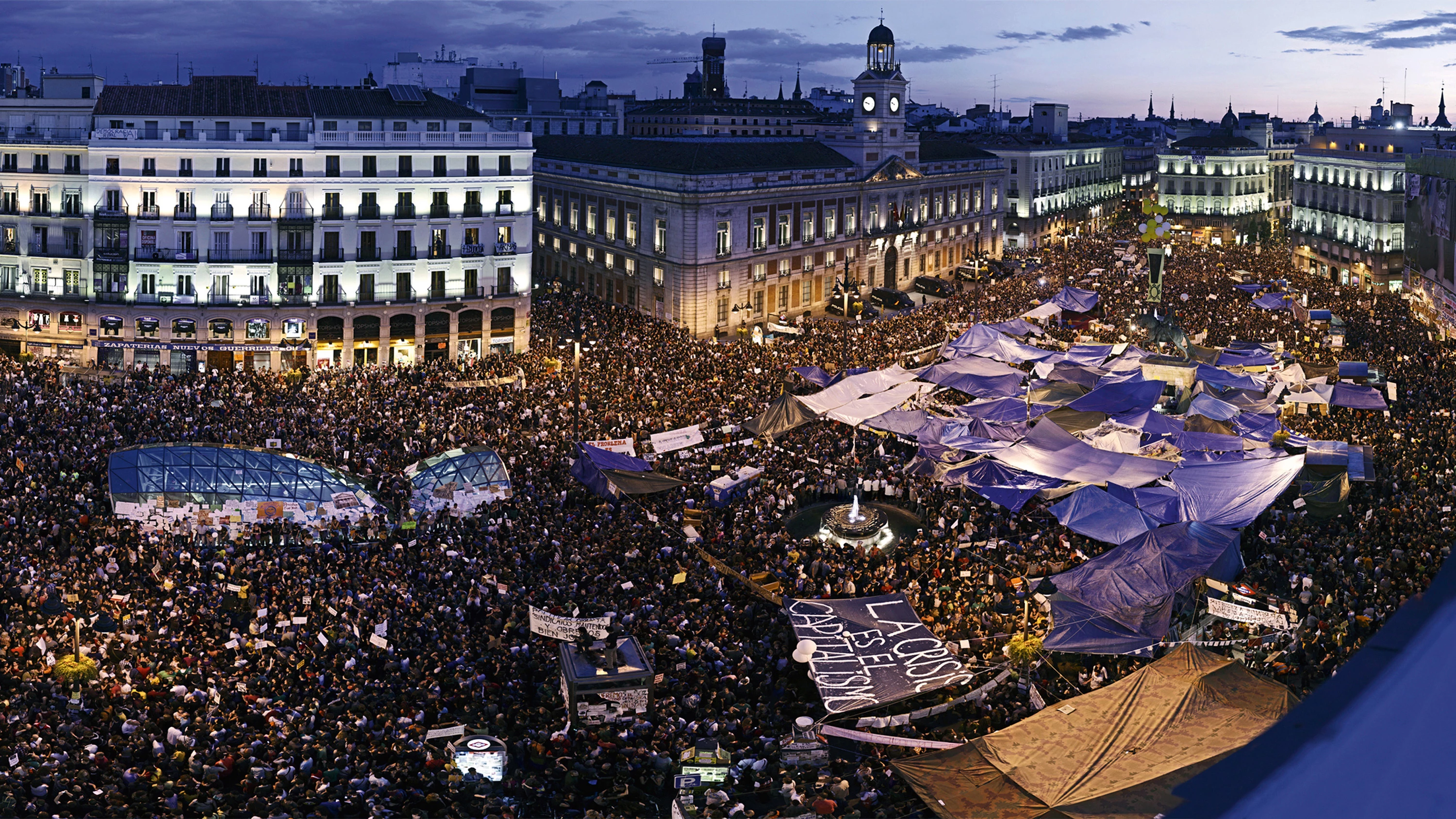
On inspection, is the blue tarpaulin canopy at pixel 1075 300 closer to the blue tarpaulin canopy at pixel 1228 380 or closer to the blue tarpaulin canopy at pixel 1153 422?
the blue tarpaulin canopy at pixel 1228 380

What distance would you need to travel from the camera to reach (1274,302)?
80000 millimetres

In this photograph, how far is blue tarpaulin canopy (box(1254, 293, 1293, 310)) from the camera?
78938mm

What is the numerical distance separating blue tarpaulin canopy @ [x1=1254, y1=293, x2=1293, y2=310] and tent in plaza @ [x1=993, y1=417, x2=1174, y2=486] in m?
44.2

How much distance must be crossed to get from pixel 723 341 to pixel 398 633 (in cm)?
5111

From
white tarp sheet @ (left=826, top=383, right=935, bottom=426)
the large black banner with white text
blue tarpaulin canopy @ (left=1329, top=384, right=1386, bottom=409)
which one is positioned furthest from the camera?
blue tarpaulin canopy @ (left=1329, top=384, right=1386, bottom=409)

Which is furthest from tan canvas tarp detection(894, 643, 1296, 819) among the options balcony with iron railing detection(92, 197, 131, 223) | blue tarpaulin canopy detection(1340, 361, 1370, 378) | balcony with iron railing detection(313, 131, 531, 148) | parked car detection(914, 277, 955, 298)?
parked car detection(914, 277, 955, 298)

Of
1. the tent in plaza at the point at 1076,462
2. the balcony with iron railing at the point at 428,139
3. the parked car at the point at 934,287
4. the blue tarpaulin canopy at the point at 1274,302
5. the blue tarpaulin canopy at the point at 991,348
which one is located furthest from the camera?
the parked car at the point at 934,287

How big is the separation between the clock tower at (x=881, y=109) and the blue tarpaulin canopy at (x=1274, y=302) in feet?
94.5

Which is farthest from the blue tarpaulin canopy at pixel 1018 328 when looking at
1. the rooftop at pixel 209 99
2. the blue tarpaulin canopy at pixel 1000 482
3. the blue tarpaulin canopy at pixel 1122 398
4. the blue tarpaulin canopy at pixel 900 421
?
the rooftop at pixel 209 99

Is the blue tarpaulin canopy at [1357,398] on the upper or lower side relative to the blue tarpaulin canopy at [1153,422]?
upper

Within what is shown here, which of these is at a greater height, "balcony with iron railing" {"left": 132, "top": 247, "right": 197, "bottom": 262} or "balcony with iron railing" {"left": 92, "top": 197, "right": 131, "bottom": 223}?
"balcony with iron railing" {"left": 92, "top": 197, "right": 131, "bottom": 223}

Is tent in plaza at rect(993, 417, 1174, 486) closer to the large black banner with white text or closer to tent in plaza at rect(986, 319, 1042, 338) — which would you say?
the large black banner with white text

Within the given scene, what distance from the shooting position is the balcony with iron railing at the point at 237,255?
198 ft

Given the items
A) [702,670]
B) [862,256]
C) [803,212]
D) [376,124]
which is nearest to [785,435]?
[702,670]
